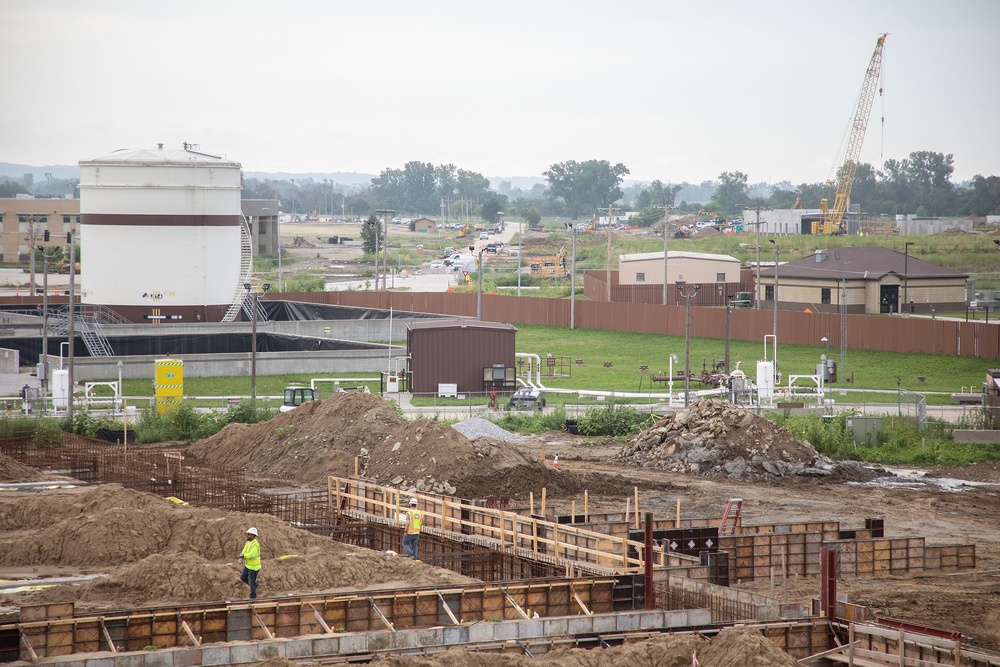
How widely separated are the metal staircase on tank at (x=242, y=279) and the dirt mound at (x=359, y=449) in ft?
111

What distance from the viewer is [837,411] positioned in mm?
50062

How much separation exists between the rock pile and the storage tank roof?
42.1m

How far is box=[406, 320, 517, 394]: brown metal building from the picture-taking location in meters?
55.6

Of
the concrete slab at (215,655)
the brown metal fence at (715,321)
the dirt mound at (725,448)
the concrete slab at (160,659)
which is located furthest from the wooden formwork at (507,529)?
the brown metal fence at (715,321)

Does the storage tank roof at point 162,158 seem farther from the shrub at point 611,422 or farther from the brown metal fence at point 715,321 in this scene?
the shrub at point 611,422

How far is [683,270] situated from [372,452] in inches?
2464

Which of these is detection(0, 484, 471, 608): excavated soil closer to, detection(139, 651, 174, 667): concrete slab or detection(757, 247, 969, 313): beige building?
detection(139, 651, 174, 667): concrete slab

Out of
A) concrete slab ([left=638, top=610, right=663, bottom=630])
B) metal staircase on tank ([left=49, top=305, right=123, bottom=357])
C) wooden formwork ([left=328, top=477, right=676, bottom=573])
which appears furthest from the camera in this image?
metal staircase on tank ([left=49, top=305, right=123, bottom=357])

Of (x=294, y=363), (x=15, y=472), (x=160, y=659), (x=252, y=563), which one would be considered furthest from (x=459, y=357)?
(x=160, y=659)

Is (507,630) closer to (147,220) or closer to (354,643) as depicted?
(354,643)

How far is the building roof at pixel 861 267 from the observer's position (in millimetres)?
82500

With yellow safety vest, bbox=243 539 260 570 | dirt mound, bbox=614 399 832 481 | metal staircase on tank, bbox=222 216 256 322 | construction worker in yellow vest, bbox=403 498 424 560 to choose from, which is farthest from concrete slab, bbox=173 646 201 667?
metal staircase on tank, bbox=222 216 256 322

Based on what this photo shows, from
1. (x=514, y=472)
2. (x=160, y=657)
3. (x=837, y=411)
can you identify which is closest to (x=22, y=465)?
(x=514, y=472)

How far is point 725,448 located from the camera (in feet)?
133
